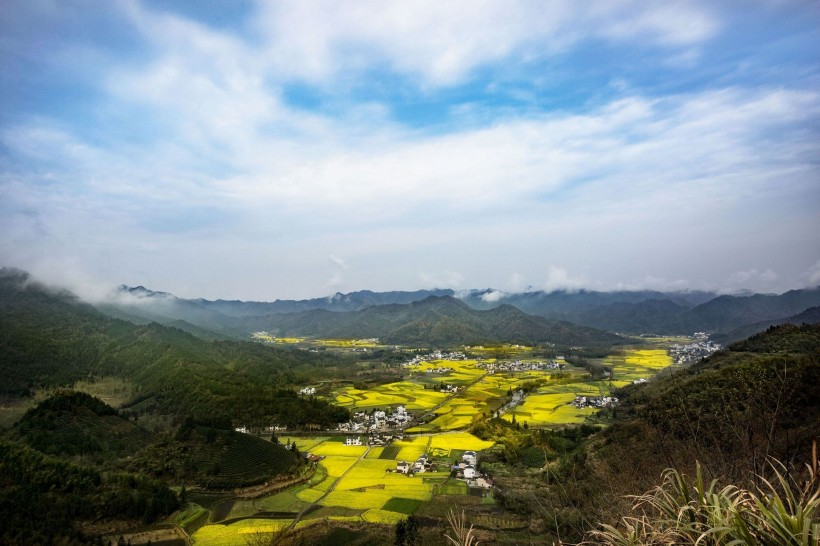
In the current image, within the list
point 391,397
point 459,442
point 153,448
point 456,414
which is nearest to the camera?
point 153,448

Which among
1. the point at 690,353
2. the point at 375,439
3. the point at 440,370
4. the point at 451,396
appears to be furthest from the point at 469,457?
the point at 690,353

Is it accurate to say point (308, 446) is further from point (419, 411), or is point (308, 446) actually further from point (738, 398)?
point (738, 398)

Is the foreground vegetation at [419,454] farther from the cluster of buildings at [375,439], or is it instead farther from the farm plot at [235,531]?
the cluster of buildings at [375,439]

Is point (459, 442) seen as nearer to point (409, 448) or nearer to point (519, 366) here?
point (409, 448)

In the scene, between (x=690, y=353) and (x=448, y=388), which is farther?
(x=690, y=353)

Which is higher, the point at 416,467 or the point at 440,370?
the point at 416,467

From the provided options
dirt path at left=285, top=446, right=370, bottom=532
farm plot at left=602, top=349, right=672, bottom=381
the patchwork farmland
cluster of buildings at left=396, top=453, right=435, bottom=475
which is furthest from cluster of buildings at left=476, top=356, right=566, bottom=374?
dirt path at left=285, top=446, right=370, bottom=532

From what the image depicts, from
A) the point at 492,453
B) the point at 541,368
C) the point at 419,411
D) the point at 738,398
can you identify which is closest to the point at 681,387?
the point at 738,398
